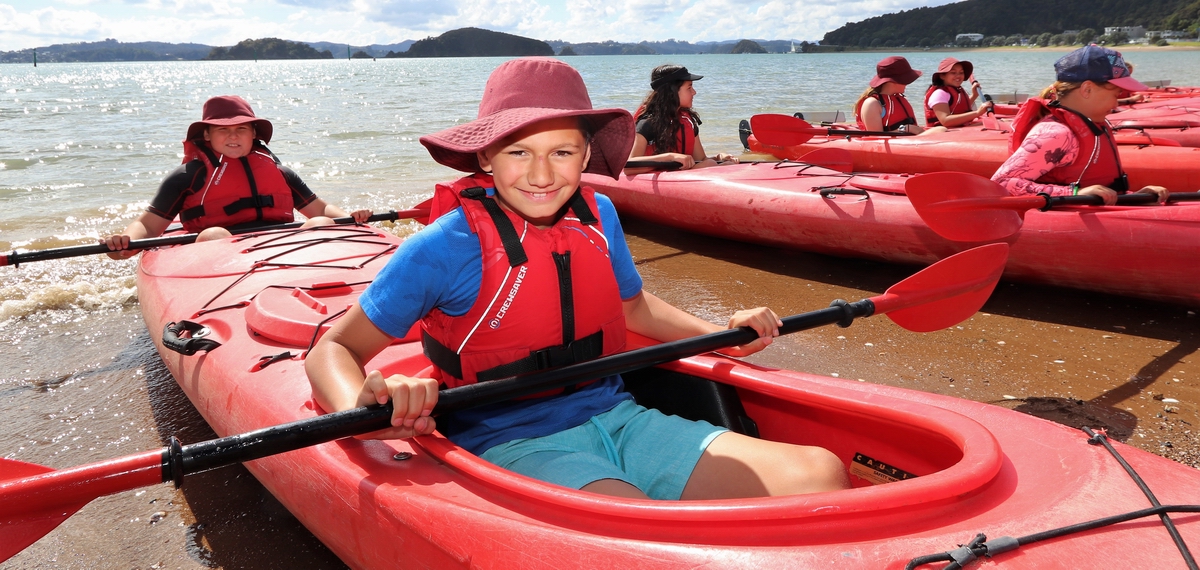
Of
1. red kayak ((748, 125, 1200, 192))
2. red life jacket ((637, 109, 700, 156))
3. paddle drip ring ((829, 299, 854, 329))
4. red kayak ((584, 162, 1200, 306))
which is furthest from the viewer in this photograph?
red life jacket ((637, 109, 700, 156))

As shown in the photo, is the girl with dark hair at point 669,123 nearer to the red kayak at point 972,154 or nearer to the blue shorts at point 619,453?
the red kayak at point 972,154

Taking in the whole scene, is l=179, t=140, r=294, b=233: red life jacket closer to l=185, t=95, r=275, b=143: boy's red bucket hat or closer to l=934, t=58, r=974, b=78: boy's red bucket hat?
l=185, t=95, r=275, b=143: boy's red bucket hat

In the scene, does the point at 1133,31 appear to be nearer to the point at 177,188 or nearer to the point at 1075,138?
the point at 1075,138

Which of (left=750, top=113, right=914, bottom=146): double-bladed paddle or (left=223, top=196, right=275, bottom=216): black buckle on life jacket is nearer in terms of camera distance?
→ (left=223, top=196, right=275, bottom=216): black buckle on life jacket

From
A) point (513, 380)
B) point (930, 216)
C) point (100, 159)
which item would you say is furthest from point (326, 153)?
point (513, 380)

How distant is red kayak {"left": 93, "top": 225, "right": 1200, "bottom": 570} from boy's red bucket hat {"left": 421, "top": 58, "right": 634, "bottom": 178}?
66 centimetres

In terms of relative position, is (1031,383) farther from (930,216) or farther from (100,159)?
(100,159)

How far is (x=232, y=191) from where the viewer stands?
171 inches

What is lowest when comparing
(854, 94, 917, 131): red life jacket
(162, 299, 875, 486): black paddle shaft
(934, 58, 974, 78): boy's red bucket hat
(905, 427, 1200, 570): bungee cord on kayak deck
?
(905, 427, 1200, 570): bungee cord on kayak deck

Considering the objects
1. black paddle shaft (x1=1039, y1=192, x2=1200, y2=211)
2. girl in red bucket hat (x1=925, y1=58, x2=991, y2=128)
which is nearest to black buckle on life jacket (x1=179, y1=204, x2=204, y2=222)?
black paddle shaft (x1=1039, y1=192, x2=1200, y2=211)

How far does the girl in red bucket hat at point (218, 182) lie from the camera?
425 centimetres

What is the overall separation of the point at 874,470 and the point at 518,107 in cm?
119

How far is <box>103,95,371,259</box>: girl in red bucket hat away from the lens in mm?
4250

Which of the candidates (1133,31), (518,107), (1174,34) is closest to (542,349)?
(518,107)
